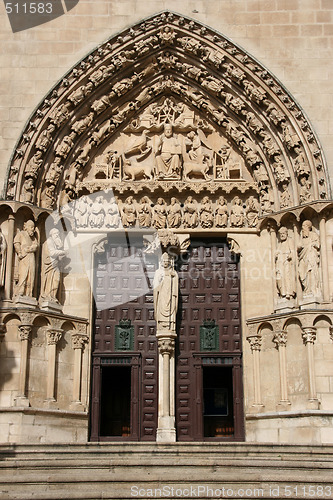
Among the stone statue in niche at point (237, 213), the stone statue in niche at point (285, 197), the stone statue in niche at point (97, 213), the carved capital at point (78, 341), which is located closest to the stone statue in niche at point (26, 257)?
the carved capital at point (78, 341)

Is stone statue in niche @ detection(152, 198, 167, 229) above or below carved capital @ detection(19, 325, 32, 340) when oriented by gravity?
above

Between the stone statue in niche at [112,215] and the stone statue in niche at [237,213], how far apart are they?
222 cm

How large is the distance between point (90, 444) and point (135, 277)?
4.28m

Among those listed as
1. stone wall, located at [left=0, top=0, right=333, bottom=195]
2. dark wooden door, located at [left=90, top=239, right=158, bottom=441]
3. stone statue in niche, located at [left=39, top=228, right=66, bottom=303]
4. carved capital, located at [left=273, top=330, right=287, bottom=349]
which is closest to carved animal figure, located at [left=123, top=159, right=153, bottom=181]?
dark wooden door, located at [left=90, top=239, right=158, bottom=441]

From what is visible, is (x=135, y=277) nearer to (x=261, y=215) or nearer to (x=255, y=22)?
(x=261, y=215)

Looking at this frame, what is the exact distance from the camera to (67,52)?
1416 centimetres

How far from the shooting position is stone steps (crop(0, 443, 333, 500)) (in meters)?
9.42

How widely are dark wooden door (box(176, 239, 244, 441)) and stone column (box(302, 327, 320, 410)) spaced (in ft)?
5.41

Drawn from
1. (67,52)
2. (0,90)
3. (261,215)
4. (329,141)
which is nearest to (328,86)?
(329,141)

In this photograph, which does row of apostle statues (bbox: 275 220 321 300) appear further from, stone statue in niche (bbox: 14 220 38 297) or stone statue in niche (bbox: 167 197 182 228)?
stone statue in niche (bbox: 14 220 38 297)

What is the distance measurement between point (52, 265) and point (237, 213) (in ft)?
12.1

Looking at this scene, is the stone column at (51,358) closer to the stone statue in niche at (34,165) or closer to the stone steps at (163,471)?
the stone steps at (163,471)

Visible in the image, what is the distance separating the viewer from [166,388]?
13508 millimetres

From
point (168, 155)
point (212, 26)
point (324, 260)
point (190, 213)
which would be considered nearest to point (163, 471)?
point (324, 260)
